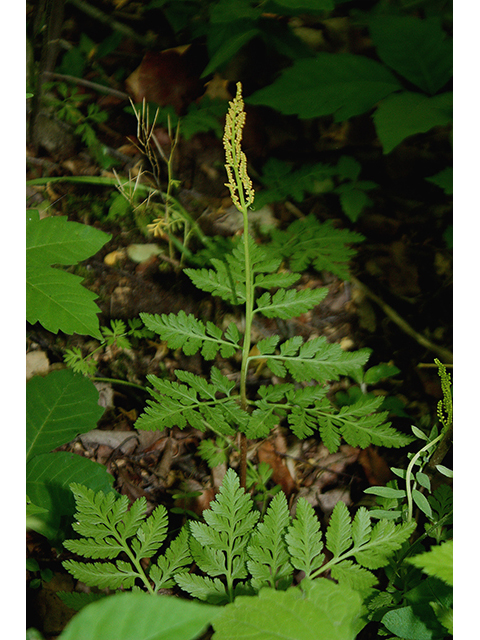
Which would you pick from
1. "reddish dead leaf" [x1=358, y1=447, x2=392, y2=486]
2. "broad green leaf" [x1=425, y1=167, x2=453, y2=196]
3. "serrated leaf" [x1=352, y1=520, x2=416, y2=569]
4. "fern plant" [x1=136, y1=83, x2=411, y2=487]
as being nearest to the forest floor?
"reddish dead leaf" [x1=358, y1=447, x2=392, y2=486]

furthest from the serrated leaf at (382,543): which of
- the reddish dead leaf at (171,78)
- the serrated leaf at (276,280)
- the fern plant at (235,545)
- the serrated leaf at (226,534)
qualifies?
the reddish dead leaf at (171,78)

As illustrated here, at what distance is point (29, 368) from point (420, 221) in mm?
1386

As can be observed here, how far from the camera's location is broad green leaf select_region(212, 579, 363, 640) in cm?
64

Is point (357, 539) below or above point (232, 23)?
below

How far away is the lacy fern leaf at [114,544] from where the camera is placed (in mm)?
850

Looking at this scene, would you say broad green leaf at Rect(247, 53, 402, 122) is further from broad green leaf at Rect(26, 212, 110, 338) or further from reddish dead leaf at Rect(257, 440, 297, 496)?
reddish dead leaf at Rect(257, 440, 297, 496)

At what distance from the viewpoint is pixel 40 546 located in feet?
3.70

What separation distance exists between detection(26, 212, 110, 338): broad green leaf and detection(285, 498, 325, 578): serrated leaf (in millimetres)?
611

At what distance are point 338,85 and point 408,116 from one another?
9.6 inches

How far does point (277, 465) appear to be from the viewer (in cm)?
122

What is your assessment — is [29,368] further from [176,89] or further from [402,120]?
[402,120]

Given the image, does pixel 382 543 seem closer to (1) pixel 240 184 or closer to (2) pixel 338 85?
(1) pixel 240 184

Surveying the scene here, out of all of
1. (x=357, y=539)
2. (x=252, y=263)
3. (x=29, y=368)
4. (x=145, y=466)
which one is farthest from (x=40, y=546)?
(x=252, y=263)

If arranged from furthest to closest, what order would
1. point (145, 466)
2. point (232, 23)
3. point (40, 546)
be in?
1. point (232, 23)
2. point (145, 466)
3. point (40, 546)
